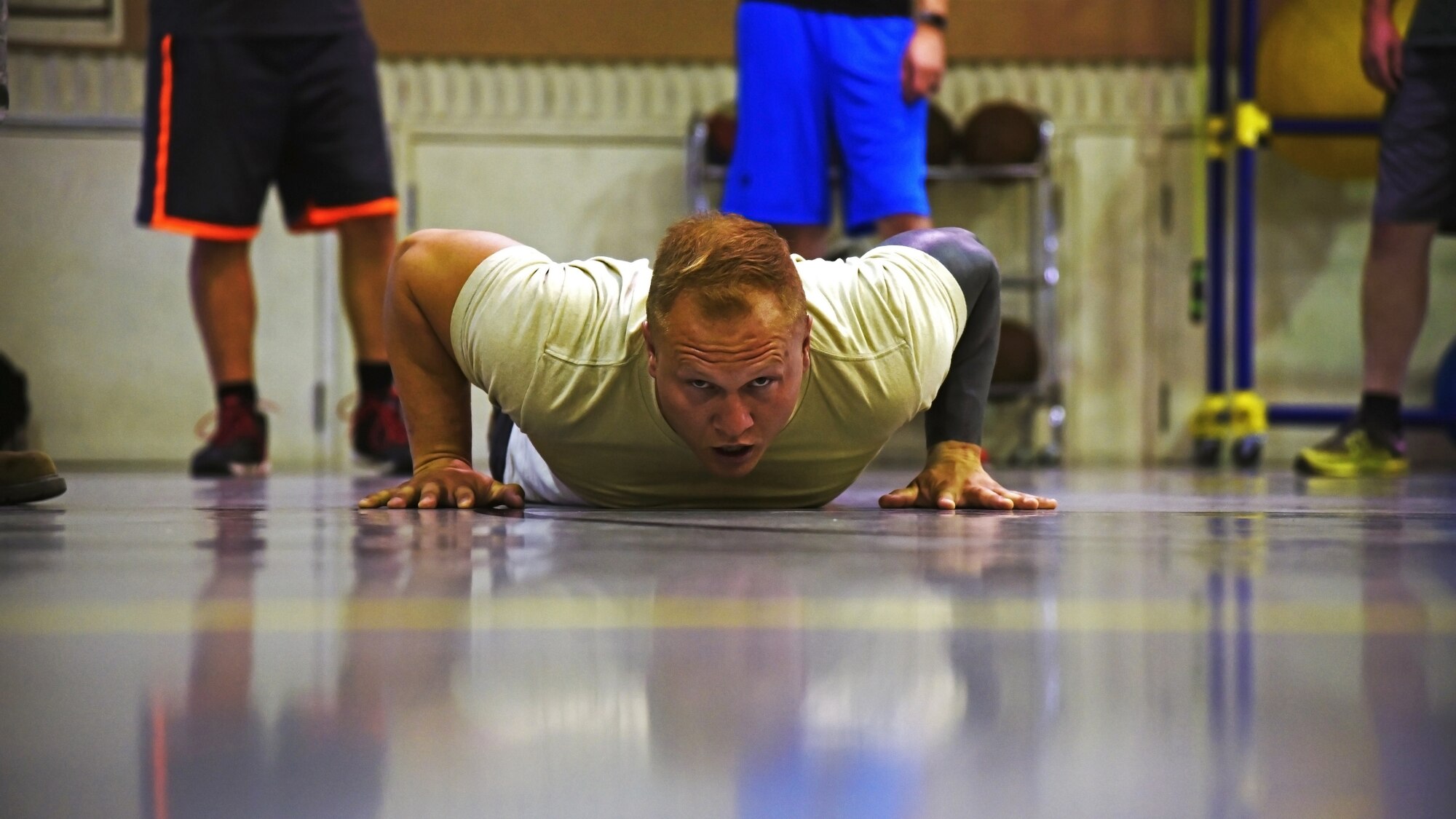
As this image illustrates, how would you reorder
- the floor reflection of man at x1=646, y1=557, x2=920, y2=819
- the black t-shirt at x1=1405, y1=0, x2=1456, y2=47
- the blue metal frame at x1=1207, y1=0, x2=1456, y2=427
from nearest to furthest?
1. the floor reflection of man at x1=646, y1=557, x2=920, y2=819
2. the black t-shirt at x1=1405, y1=0, x2=1456, y2=47
3. the blue metal frame at x1=1207, y1=0, x2=1456, y2=427

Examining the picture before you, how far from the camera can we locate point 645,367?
1.51 m

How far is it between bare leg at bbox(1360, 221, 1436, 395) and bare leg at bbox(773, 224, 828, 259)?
4.16 feet

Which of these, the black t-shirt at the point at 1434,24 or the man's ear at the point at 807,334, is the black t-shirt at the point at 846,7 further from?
the man's ear at the point at 807,334

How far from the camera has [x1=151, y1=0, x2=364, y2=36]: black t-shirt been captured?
2855 mm

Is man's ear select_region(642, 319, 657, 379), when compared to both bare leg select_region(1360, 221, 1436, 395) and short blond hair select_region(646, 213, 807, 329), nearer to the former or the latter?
short blond hair select_region(646, 213, 807, 329)

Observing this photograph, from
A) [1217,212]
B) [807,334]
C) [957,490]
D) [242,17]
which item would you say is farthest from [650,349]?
[1217,212]

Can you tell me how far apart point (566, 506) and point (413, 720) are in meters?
1.12

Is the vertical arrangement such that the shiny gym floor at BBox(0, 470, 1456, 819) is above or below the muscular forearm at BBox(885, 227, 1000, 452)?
below

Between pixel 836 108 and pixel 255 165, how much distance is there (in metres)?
1.32

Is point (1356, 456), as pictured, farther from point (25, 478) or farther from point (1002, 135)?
point (25, 478)

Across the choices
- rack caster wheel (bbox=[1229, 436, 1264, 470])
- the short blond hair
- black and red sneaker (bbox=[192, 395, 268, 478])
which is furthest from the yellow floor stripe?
rack caster wheel (bbox=[1229, 436, 1264, 470])

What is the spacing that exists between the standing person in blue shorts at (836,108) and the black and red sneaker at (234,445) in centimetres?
122

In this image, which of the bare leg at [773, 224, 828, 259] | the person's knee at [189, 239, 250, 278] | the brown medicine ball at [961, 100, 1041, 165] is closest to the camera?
the person's knee at [189, 239, 250, 278]

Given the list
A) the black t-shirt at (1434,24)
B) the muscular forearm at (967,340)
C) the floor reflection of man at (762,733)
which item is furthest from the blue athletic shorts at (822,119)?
the floor reflection of man at (762,733)
